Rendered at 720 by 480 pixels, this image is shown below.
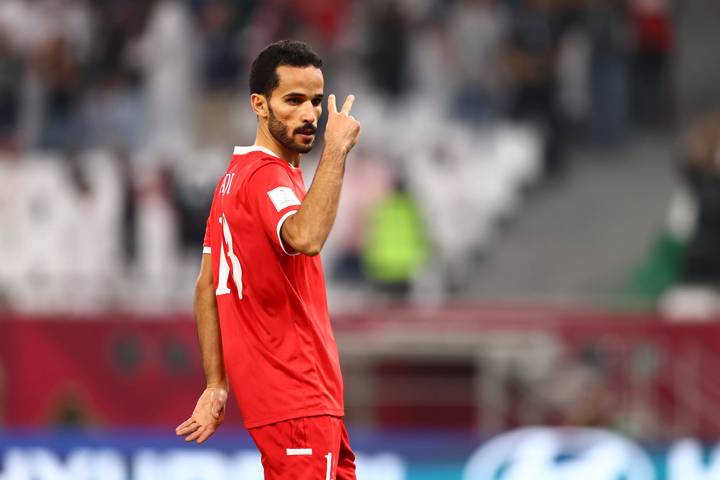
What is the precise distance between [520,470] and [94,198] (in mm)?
6350

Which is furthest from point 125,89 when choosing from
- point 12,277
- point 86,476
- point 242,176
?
point 242,176

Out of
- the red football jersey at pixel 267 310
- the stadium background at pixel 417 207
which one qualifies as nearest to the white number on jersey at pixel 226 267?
the red football jersey at pixel 267 310

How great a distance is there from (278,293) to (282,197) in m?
0.35

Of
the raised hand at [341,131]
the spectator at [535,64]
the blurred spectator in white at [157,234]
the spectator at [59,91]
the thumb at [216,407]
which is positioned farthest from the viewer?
the spectator at [59,91]

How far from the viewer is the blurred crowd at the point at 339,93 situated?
15.3m

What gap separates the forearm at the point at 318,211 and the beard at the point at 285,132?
0.27 m

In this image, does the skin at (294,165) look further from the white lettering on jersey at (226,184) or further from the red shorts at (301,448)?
the red shorts at (301,448)

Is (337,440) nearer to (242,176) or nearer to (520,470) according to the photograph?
(242,176)

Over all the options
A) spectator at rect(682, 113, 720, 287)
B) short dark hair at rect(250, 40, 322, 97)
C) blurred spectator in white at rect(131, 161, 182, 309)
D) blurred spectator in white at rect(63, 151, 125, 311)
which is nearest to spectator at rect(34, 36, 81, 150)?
blurred spectator in white at rect(63, 151, 125, 311)

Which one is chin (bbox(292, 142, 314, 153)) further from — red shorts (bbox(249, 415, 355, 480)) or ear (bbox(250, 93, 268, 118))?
red shorts (bbox(249, 415, 355, 480))

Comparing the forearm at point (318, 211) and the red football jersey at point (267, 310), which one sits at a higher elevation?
the forearm at point (318, 211)

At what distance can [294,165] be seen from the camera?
5922mm

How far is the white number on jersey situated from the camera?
5.83m

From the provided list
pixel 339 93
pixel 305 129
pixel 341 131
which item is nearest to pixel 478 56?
pixel 339 93
